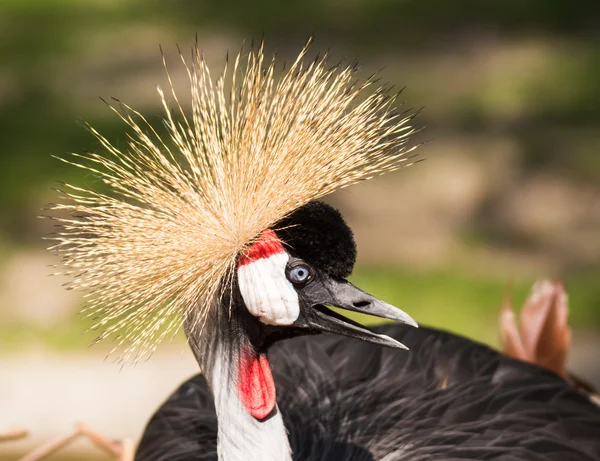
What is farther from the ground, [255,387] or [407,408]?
[255,387]

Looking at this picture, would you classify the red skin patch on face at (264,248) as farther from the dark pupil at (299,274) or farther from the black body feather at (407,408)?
the black body feather at (407,408)

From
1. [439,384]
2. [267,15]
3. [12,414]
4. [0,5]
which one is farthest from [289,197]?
[0,5]

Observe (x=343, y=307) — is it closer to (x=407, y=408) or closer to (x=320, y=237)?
(x=320, y=237)

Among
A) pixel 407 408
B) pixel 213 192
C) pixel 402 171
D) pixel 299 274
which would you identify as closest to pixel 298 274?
pixel 299 274

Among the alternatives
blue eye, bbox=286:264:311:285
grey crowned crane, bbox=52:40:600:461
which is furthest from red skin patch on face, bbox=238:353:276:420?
blue eye, bbox=286:264:311:285

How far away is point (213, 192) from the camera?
1.07 m

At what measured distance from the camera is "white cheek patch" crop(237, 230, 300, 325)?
1026 mm

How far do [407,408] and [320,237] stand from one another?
1.32ft

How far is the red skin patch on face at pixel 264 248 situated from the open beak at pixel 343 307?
0.06 metres

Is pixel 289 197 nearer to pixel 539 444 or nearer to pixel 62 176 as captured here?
pixel 539 444

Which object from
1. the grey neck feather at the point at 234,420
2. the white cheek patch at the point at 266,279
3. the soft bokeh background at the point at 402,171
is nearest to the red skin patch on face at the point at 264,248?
the white cheek patch at the point at 266,279

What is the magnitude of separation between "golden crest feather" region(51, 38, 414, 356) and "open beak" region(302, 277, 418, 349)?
93mm

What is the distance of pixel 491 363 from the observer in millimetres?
1437

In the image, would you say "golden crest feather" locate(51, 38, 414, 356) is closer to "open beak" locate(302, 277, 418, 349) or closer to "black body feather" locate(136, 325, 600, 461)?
"open beak" locate(302, 277, 418, 349)
